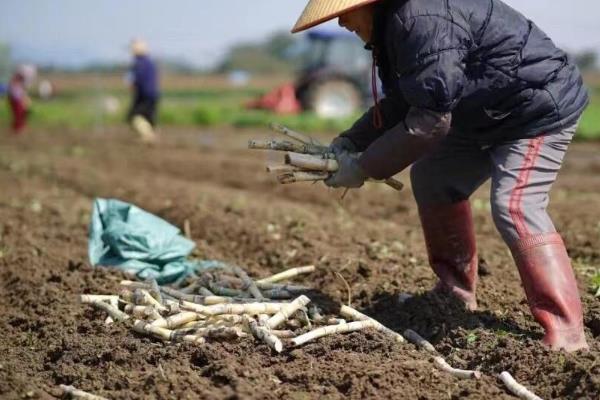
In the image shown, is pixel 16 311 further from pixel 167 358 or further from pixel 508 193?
pixel 508 193

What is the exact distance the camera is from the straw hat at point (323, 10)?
369 centimetres

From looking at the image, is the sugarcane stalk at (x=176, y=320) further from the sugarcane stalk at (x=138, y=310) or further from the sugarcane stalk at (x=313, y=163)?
the sugarcane stalk at (x=313, y=163)

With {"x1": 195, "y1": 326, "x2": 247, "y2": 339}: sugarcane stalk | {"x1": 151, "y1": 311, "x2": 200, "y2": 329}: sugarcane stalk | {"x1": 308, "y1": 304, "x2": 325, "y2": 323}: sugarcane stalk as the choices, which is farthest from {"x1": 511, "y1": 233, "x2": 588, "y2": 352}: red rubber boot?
{"x1": 151, "y1": 311, "x2": 200, "y2": 329}: sugarcane stalk

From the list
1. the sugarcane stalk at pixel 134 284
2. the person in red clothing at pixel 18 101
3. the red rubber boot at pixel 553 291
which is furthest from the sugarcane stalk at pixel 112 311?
the person in red clothing at pixel 18 101

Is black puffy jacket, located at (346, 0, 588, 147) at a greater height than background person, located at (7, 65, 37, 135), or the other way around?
black puffy jacket, located at (346, 0, 588, 147)

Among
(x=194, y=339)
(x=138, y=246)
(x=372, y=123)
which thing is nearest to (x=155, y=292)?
(x=194, y=339)

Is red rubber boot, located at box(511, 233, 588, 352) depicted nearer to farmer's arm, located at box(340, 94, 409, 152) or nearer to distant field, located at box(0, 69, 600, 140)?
farmer's arm, located at box(340, 94, 409, 152)

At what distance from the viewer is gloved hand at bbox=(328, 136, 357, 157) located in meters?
4.37

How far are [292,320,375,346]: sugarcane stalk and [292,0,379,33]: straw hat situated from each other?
1359 millimetres

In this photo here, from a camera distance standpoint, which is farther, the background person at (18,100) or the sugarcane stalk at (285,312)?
the background person at (18,100)

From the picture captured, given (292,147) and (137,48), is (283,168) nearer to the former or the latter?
(292,147)

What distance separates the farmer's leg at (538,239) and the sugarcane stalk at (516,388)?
0.32 metres

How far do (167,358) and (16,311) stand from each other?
56.8 inches

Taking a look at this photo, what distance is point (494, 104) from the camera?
394 cm
